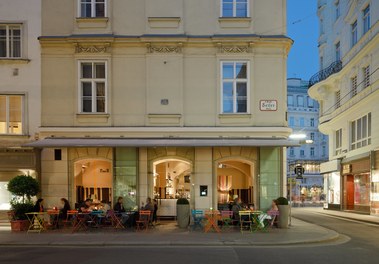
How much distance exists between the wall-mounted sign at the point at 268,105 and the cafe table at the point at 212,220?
4.96 meters

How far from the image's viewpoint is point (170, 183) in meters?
21.3

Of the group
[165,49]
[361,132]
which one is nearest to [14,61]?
[165,49]

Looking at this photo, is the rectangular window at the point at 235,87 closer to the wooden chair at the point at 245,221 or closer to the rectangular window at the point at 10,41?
the wooden chair at the point at 245,221

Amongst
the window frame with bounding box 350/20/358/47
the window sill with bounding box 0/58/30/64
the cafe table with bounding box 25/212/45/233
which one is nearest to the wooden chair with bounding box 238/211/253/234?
the cafe table with bounding box 25/212/45/233

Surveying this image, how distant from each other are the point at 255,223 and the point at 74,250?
730 centimetres

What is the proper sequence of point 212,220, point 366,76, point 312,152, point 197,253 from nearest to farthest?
point 197,253, point 212,220, point 366,76, point 312,152

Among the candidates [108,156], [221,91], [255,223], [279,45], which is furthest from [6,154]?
[279,45]

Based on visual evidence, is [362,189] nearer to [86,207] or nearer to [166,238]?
[166,238]

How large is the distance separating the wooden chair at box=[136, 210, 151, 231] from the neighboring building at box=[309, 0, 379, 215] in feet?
52.6

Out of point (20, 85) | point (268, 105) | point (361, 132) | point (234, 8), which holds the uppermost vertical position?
point (234, 8)

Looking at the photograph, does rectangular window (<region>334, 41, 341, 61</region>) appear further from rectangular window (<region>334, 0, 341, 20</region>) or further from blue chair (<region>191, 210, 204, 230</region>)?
blue chair (<region>191, 210, 204, 230</region>)

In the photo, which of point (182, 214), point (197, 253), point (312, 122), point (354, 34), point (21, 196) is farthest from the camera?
point (312, 122)

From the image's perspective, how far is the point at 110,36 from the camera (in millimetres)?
18469

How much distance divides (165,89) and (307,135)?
6011 centimetres
